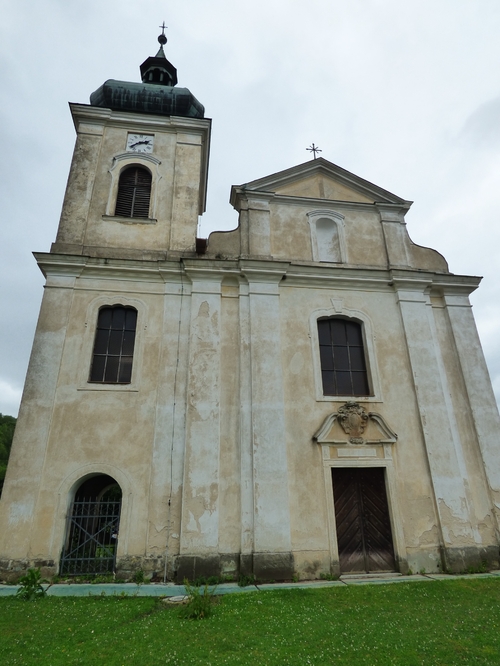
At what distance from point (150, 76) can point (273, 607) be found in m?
18.3

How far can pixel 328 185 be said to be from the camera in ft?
42.7

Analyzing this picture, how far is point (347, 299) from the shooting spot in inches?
446

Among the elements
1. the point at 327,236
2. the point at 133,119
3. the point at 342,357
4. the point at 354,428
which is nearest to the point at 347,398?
the point at 354,428

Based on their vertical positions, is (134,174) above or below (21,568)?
above

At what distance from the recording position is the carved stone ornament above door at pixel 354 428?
9539mm

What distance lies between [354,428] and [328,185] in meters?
7.59

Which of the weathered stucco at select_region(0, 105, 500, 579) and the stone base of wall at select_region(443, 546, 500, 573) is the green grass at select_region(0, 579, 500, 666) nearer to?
the stone base of wall at select_region(443, 546, 500, 573)

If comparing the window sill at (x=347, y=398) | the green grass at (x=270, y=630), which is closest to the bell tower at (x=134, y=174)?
the window sill at (x=347, y=398)

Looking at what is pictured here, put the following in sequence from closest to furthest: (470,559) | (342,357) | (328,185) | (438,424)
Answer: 1. (470,559)
2. (438,424)
3. (342,357)
4. (328,185)

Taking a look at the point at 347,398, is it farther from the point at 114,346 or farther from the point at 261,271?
the point at 114,346

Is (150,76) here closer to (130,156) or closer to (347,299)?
(130,156)

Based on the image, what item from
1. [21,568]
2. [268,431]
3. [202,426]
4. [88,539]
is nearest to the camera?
[21,568]

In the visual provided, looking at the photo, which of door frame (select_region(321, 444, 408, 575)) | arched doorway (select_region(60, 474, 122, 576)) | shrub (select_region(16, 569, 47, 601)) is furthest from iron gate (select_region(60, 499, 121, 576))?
door frame (select_region(321, 444, 408, 575))

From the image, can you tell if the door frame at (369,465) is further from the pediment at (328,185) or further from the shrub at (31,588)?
the pediment at (328,185)
